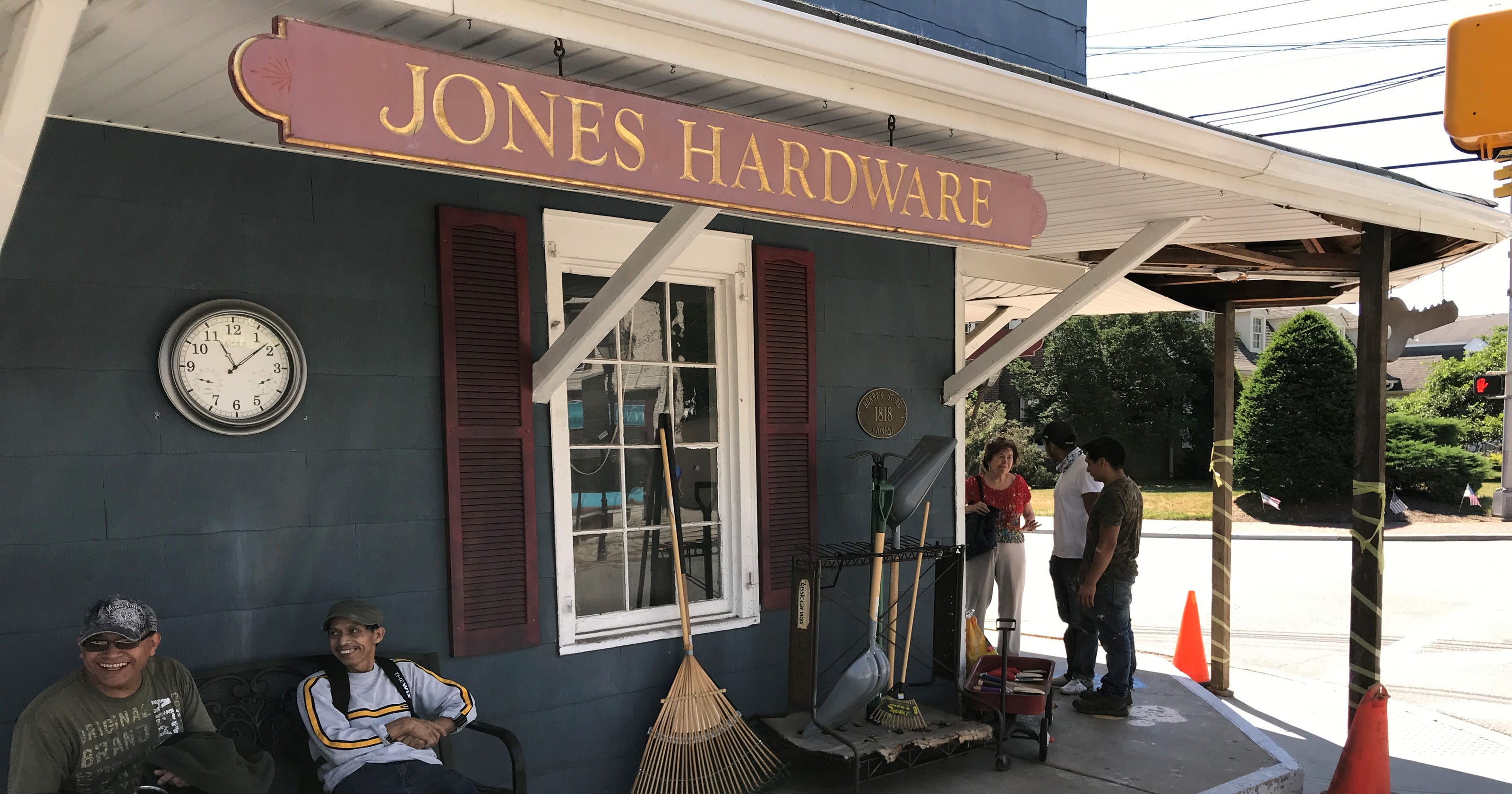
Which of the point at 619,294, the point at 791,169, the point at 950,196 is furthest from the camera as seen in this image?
the point at 619,294

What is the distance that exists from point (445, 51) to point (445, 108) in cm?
66

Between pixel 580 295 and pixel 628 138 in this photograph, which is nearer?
pixel 628 138

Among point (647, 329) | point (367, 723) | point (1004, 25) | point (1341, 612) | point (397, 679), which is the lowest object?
point (1341, 612)

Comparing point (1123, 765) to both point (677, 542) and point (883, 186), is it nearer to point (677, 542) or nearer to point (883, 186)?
point (677, 542)

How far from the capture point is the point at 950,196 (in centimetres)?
362

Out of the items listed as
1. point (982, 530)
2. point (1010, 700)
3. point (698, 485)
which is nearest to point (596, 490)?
point (698, 485)

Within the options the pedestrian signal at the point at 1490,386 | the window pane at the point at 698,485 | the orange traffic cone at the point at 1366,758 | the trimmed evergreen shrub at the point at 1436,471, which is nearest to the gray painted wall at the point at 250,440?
the window pane at the point at 698,485

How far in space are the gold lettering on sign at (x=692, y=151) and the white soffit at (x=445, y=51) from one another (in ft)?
0.56

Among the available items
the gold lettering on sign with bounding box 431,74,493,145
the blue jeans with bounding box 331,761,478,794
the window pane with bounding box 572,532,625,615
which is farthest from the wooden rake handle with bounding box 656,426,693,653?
the gold lettering on sign with bounding box 431,74,493,145

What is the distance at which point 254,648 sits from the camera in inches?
→ 138

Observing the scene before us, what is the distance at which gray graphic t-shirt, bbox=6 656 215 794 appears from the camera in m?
2.77

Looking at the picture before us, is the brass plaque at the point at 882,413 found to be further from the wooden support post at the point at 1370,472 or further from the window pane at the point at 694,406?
the wooden support post at the point at 1370,472

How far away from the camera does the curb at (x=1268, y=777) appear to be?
4.61 m

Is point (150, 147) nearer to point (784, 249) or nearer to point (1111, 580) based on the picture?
point (784, 249)
